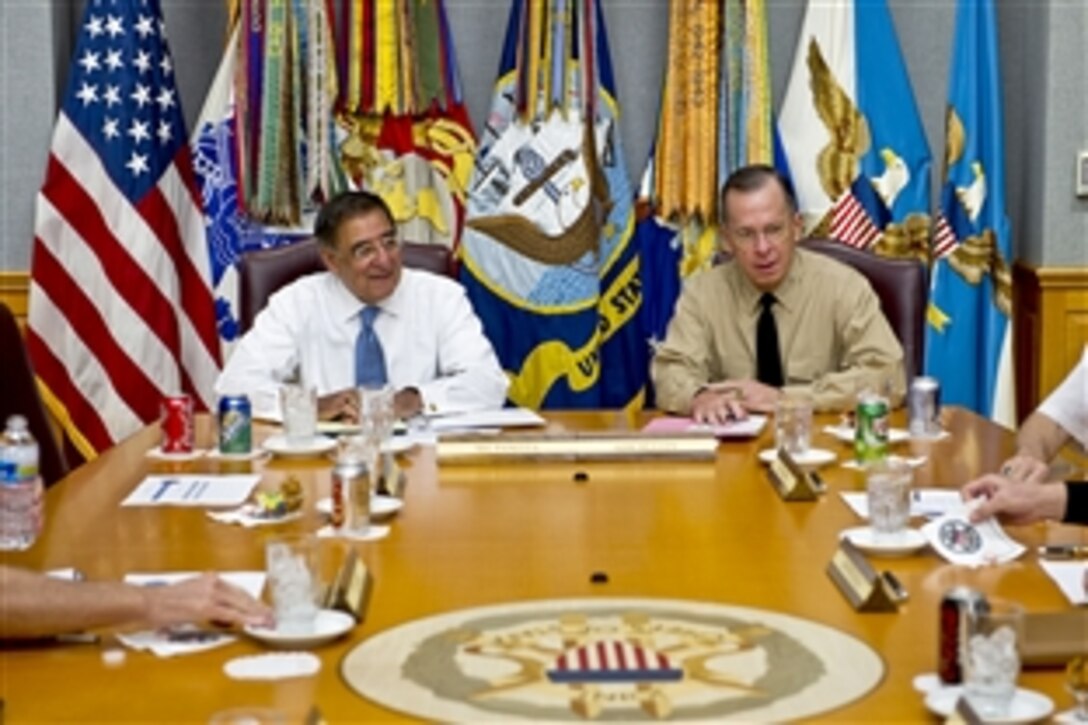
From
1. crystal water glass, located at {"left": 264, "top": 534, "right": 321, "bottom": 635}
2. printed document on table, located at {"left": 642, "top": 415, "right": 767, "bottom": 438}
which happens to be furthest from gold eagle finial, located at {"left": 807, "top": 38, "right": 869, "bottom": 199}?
crystal water glass, located at {"left": 264, "top": 534, "right": 321, "bottom": 635}

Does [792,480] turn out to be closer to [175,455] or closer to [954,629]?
[954,629]

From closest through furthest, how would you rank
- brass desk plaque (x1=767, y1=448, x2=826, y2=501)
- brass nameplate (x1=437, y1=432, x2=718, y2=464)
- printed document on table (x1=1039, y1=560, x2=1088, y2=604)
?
printed document on table (x1=1039, y1=560, x2=1088, y2=604) → brass desk plaque (x1=767, y1=448, x2=826, y2=501) → brass nameplate (x1=437, y1=432, x2=718, y2=464)

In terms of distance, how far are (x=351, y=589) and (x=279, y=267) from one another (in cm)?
241

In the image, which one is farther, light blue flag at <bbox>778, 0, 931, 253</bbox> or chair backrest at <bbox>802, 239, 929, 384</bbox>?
light blue flag at <bbox>778, 0, 931, 253</bbox>

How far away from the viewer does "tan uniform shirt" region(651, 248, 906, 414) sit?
415cm

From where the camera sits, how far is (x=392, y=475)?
3029 mm

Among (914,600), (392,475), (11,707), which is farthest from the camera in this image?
(392,475)

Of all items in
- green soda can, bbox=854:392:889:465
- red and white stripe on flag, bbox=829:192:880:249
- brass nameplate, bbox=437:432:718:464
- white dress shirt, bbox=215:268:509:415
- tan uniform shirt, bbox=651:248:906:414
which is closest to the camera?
green soda can, bbox=854:392:889:465

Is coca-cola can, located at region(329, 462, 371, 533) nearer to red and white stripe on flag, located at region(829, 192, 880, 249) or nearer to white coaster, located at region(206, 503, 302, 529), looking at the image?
white coaster, located at region(206, 503, 302, 529)

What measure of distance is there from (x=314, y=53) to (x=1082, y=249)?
2565 mm

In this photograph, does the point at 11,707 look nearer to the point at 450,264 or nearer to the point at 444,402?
the point at 444,402

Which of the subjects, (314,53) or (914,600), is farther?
(314,53)

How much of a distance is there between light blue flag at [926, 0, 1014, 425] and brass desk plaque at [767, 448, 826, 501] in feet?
8.43

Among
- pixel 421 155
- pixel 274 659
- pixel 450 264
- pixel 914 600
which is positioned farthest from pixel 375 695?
pixel 421 155
